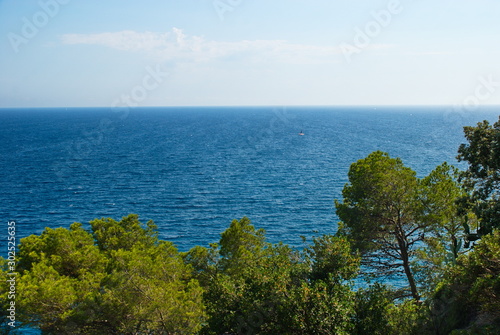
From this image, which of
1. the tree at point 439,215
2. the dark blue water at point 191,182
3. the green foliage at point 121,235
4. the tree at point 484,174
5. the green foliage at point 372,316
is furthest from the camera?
the dark blue water at point 191,182

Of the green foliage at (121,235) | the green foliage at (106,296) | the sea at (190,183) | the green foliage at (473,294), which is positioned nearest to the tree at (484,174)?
the green foliage at (473,294)

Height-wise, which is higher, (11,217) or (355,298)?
(355,298)

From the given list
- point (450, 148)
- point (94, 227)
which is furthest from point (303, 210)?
point (450, 148)

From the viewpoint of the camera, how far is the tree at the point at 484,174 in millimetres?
17297

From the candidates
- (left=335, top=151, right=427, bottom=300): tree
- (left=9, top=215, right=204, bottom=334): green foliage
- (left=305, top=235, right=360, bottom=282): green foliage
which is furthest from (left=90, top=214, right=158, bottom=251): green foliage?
(left=335, top=151, right=427, bottom=300): tree

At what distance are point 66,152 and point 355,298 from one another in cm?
11765

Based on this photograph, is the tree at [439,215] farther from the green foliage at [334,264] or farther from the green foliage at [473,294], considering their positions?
the green foliage at [334,264]

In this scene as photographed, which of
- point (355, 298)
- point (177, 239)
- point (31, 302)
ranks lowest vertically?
point (177, 239)

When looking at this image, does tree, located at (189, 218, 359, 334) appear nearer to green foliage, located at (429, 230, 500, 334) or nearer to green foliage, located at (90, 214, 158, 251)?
green foliage, located at (429, 230, 500, 334)

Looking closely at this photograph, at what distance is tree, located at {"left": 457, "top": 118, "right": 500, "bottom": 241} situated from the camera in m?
17.3

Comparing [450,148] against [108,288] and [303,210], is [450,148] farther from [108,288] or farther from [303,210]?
[108,288]

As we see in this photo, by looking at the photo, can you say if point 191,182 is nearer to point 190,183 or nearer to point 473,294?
point 190,183

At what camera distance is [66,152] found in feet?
380

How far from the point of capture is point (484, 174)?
19.1 metres
